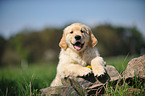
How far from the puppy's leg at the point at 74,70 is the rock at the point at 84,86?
0.09 meters

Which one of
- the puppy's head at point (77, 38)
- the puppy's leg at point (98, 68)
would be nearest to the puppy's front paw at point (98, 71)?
the puppy's leg at point (98, 68)

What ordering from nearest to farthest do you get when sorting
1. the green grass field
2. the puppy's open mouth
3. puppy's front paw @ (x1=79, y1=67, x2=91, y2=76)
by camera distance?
puppy's front paw @ (x1=79, y1=67, x2=91, y2=76)
the green grass field
the puppy's open mouth

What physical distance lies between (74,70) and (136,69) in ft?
3.76

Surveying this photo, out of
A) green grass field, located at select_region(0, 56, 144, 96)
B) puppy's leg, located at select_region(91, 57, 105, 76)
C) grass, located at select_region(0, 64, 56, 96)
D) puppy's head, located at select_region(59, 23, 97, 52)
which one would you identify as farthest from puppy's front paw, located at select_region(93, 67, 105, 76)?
grass, located at select_region(0, 64, 56, 96)

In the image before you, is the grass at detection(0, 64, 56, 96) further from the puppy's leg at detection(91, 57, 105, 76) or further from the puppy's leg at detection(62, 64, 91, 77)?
the puppy's leg at detection(91, 57, 105, 76)

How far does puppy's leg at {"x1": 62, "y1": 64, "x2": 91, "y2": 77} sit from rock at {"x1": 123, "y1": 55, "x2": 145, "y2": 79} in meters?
0.70

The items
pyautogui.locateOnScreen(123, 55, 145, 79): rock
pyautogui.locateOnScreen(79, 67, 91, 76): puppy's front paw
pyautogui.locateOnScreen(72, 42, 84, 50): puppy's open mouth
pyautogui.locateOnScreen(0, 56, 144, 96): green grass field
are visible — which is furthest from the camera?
pyautogui.locateOnScreen(72, 42, 84, 50): puppy's open mouth

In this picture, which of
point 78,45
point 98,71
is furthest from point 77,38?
point 98,71

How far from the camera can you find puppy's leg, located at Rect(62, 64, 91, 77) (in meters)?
2.53

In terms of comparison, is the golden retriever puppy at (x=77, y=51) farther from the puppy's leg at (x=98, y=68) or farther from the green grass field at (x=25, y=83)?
the green grass field at (x=25, y=83)

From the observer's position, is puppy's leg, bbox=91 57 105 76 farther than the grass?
No

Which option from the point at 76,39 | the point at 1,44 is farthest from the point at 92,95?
the point at 1,44

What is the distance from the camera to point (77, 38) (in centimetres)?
280

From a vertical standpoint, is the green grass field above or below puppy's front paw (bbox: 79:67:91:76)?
below
